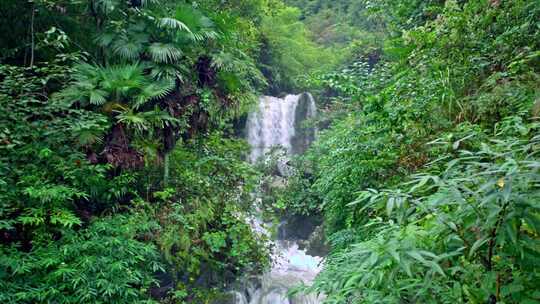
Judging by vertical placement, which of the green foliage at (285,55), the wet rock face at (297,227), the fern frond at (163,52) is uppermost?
the green foliage at (285,55)

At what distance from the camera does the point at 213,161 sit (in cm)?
656

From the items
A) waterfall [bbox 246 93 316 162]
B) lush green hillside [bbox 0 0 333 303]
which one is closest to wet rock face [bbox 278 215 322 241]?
waterfall [bbox 246 93 316 162]

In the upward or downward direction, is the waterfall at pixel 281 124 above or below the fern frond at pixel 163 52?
below

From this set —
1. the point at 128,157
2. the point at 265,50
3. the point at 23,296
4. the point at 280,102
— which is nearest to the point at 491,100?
the point at 128,157

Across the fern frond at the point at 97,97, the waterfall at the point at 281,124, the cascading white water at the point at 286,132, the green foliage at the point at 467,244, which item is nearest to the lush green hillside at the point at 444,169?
the green foliage at the point at 467,244

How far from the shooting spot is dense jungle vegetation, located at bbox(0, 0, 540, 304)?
1592 mm

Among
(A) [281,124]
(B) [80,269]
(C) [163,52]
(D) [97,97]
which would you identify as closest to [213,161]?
(C) [163,52]

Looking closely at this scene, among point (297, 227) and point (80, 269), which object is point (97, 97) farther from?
point (297, 227)

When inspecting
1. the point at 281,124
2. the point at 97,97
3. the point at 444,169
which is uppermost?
the point at 97,97

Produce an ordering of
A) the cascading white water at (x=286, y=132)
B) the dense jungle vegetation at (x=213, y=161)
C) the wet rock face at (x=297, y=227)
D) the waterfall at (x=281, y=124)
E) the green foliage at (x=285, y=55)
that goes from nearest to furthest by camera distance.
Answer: the dense jungle vegetation at (x=213, y=161), the cascading white water at (x=286, y=132), the wet rock face at (x=297, y=227), the waterfall at (x=281, y=124), the green foliage at (x=285, y=55)

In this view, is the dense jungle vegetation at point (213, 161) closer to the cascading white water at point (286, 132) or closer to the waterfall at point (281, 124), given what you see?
the cascading white water at point (286, 132)

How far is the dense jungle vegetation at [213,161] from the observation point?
5.22 ft

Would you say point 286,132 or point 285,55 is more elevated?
point 285,55

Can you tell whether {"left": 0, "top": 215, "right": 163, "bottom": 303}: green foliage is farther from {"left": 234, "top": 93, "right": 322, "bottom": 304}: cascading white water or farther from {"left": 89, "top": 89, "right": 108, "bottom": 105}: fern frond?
{"left": 234, "top": 93, "right": 322, "bottom": 304}: cascading white water
